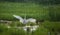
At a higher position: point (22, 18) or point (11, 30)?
point (22, 18)

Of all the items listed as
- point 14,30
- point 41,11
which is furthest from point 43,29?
point 14,30

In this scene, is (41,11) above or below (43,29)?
above

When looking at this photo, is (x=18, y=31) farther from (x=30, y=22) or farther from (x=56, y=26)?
(x=56, y=26)

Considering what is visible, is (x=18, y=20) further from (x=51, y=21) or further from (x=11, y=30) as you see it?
(x=51, y=21)

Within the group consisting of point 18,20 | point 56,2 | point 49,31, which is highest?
point 56,2

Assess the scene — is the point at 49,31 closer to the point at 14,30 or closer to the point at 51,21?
the point at 51,21

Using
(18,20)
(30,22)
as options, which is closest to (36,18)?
(30,22)

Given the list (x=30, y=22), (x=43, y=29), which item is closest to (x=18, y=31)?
(x=30, y=22)
